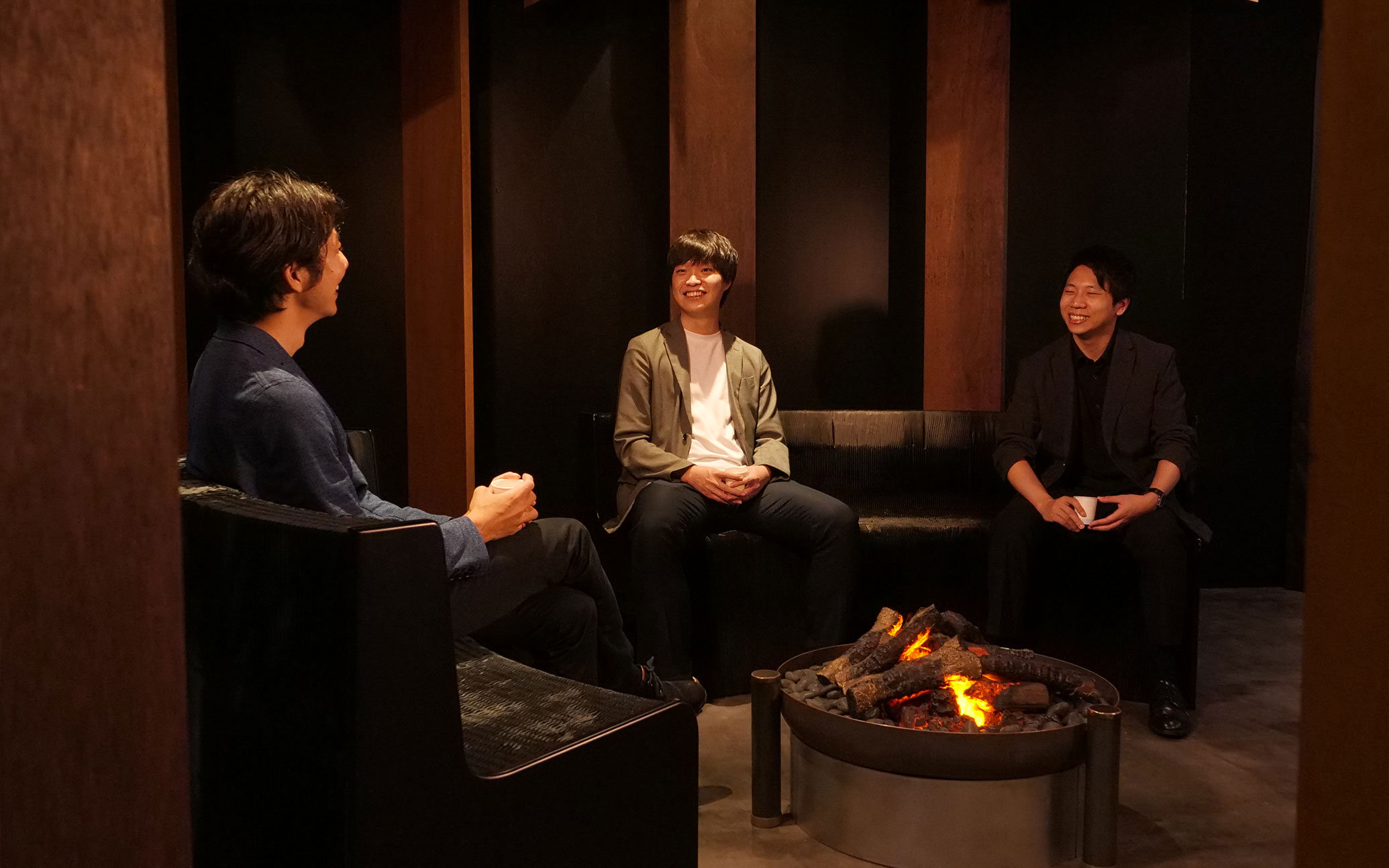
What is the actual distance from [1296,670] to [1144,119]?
2.25 metres

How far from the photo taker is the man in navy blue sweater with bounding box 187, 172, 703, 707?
6.12 ft

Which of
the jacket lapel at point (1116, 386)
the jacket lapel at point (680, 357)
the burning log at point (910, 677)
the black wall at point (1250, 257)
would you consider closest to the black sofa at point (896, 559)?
the jacket lapel at point (680, 357)

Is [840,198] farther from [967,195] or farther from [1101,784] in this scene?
[1101,784]

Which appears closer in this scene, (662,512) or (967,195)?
(662,512)

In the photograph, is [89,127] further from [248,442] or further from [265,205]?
[265,205]

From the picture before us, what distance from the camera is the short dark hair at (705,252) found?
399cm

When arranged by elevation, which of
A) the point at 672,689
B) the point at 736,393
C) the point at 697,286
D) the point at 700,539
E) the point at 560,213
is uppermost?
the point at 560,213

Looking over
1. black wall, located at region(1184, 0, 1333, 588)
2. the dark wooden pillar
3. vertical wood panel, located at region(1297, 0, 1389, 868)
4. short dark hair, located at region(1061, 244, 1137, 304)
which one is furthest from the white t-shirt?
vertical wood panel, located at region(1297, 0, 1389, 868)

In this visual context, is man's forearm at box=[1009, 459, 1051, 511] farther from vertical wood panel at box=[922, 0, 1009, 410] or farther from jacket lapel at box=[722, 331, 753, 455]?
vertical wood panel at box=[922, 0, 1009, 410]

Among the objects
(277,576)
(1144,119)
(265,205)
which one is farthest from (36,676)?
(1144,119)

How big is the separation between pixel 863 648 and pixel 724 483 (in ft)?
3.50

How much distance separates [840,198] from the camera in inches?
200

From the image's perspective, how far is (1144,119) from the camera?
4.51 m

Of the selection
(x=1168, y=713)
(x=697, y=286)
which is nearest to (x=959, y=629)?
(x=1168, y=713)
